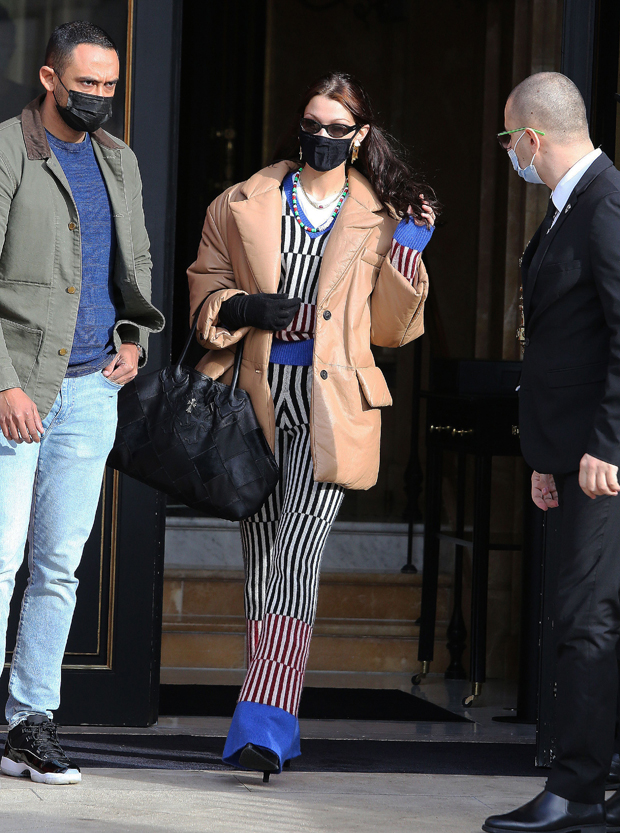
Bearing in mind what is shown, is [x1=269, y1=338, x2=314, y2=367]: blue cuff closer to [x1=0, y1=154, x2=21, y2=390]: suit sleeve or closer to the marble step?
[x1=0, y1=154, x2=21, y2=390]: suit sleeve

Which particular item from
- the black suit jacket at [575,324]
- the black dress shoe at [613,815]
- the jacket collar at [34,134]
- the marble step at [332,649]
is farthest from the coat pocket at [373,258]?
the marble step at [332,649]

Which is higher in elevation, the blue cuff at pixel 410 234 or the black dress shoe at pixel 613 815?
the blue cuff at pixel 410 234

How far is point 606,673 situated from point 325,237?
1.37 metres

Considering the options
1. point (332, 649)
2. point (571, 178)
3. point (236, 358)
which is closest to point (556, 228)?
point (571, 178)

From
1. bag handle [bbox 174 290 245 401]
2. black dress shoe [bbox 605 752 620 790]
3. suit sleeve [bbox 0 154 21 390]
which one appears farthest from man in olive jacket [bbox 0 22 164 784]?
black dress shoe [bbox 605 752 620 790]

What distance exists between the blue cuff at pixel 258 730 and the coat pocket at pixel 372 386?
83cm

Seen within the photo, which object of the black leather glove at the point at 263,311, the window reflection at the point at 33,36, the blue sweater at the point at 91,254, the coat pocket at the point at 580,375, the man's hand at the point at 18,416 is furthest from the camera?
the window reflection at the point at 33,36

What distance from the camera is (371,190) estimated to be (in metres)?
3.52

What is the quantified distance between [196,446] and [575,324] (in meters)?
1.04

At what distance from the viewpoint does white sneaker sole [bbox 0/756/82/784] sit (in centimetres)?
311

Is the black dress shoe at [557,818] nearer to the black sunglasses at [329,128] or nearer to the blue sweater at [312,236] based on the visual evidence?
the blue sweater at [312,236]

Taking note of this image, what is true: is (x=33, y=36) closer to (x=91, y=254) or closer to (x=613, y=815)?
(x=91, y=254)

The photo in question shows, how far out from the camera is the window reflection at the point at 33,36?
3947 millimetres

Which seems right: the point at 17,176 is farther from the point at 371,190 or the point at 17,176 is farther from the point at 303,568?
the point at 303,568
